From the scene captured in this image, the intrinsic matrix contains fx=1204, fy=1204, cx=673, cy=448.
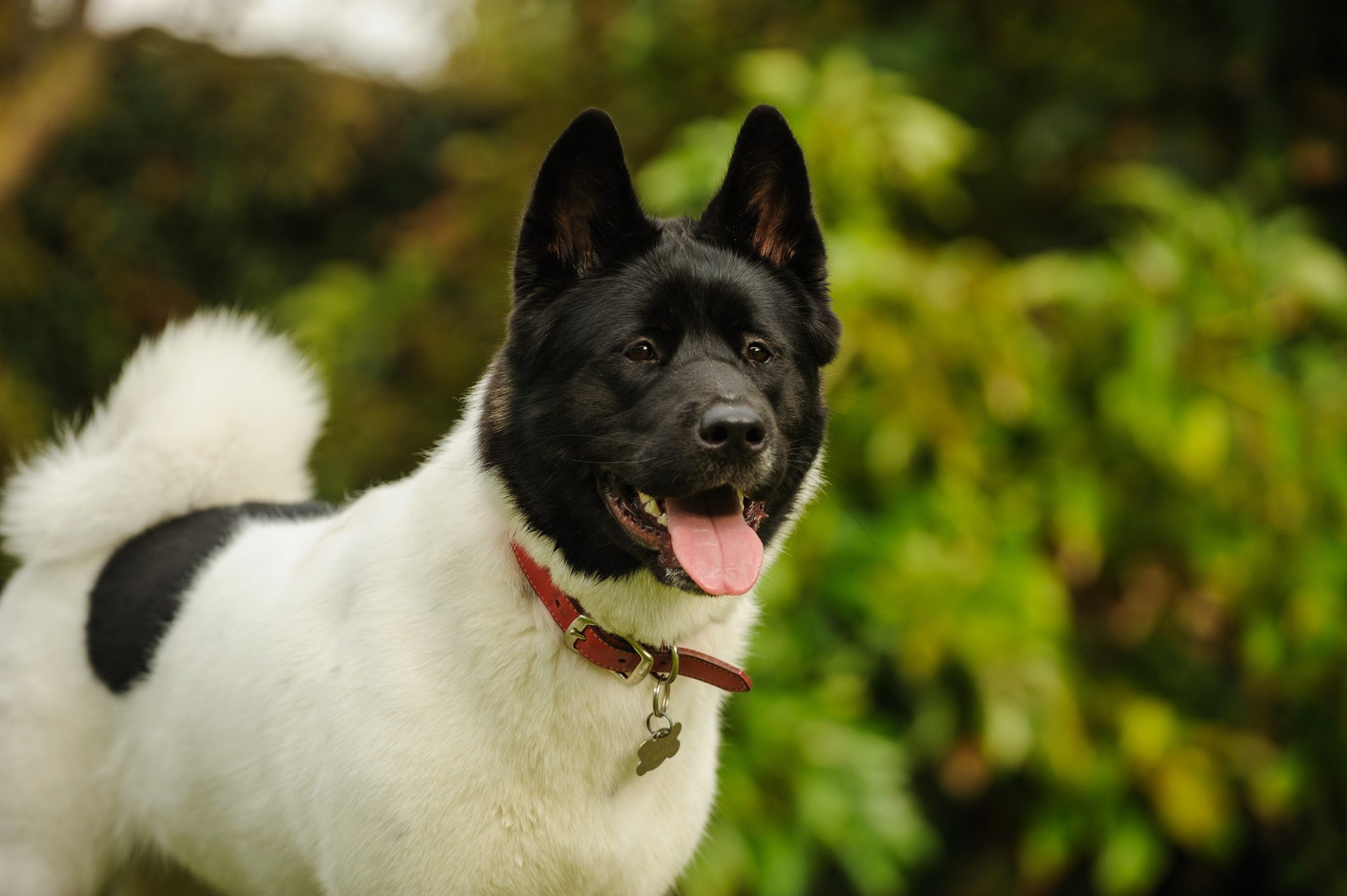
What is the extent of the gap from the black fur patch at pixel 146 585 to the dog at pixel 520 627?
1 centimetres

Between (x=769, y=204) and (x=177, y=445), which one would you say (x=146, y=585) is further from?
(x=769, y=204)

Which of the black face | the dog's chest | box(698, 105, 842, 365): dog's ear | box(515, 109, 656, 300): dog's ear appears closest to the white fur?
the dog's chest

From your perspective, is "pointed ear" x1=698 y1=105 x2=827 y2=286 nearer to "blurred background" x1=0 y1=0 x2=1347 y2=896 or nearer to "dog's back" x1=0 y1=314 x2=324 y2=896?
"dog's back" x1=0 y1=314 x2=324 y2=896

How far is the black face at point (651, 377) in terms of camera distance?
2174 mm

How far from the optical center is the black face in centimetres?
217

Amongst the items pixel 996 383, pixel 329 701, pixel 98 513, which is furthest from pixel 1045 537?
pixel 98 513

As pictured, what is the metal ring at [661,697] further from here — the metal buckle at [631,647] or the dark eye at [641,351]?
the dark eye at [641,351]

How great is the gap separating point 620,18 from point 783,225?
14.3ft

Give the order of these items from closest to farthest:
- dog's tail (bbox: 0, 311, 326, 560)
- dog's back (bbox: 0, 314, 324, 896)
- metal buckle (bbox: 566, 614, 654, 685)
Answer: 1. metal buckle (bbox: 566, 614, 654, 685)
2. dog's back (bbox: 0, 314, 324, 896)
3. dog's tail (bbox: 0, 311, 326, 560)

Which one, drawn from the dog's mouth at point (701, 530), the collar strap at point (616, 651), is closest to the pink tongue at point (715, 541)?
the dog's mouth at point (701, 530)

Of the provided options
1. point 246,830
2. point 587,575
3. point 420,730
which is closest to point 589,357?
point 587,575

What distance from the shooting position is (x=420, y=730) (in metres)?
2.16

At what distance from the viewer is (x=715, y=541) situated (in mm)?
2203

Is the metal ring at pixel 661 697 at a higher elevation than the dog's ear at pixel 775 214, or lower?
lower
